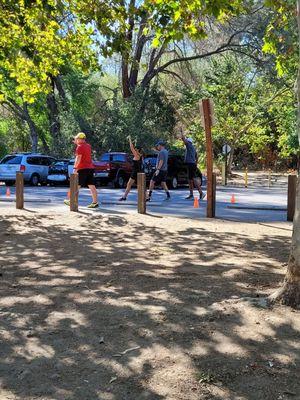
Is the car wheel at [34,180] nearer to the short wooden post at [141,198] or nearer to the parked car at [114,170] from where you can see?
the parked car at [114,170]

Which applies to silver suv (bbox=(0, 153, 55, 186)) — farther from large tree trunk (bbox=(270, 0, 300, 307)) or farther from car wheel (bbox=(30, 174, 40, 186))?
large tree trunk (bbox=(270, 0, 300, 307))

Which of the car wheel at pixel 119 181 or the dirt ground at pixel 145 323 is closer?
the dirt ground at pixel 145 323

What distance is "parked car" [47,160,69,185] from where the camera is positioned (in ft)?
83.0

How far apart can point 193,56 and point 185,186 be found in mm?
12704

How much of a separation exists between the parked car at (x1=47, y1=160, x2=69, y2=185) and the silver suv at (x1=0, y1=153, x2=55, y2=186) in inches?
29.1

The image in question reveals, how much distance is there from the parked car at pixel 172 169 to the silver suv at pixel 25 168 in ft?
19.7

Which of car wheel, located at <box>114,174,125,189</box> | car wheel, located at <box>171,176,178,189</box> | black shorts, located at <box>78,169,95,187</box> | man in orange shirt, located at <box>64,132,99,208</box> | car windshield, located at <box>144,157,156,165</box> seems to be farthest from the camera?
car wheel, located at <box>114,174,125,189</box>

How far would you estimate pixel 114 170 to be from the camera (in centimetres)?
2438

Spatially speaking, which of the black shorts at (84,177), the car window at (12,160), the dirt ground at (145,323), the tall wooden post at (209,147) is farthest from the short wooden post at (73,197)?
the car window at (12,160)

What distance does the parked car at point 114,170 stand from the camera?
958 inches

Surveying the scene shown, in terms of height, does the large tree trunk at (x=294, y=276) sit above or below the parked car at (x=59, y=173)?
below

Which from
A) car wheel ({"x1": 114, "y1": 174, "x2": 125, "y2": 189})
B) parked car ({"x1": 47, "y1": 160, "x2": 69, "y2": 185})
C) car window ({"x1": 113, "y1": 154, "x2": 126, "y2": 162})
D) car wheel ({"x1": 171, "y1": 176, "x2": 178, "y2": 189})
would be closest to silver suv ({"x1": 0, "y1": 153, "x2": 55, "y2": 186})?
parked car ({"x1": 47, "y1": 160, "x2": 69, "y2": 185})

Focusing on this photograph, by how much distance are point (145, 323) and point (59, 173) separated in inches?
855

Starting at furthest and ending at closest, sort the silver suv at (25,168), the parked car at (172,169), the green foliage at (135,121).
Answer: the green foliage at (135,121)
the silver suv at (25,168)
the parked car at (172,169)
